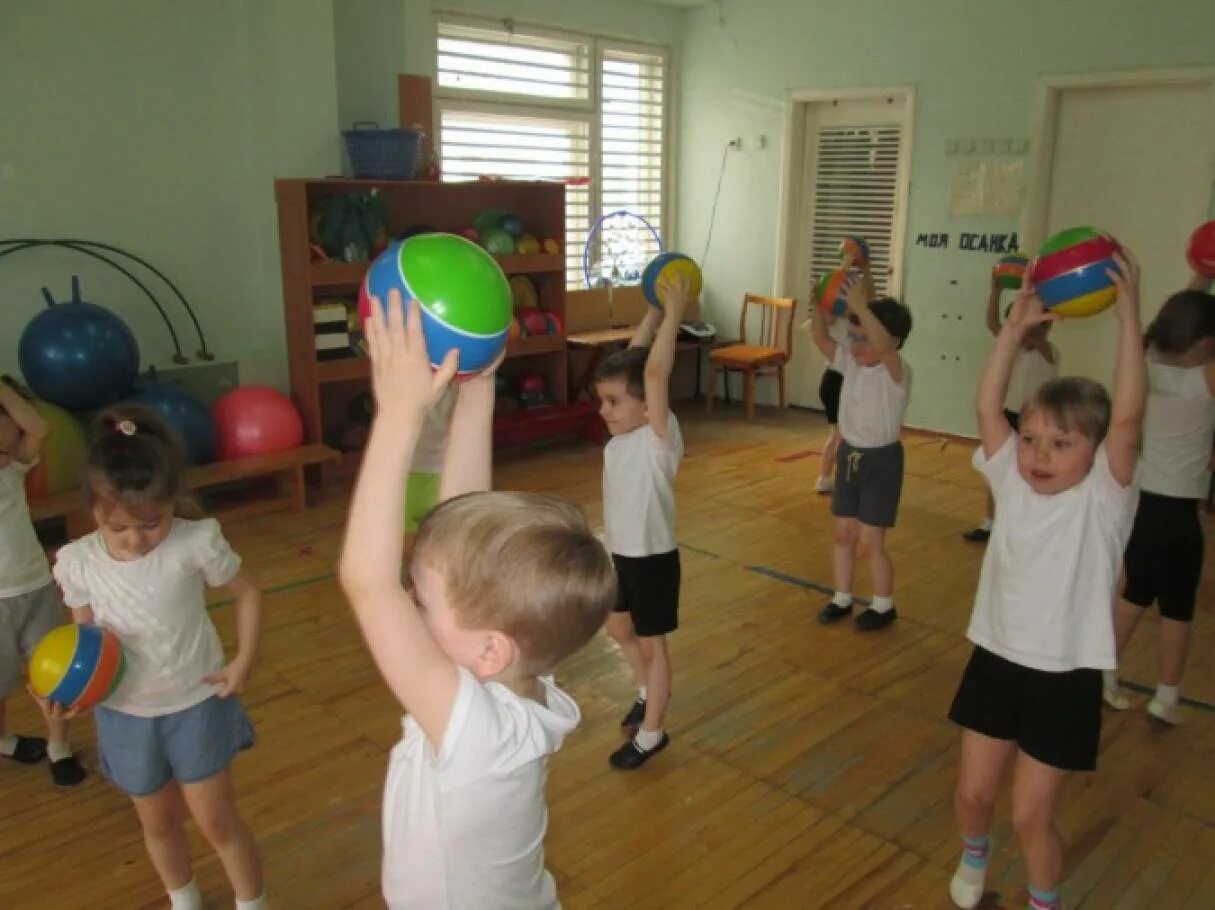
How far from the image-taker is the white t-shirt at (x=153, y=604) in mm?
2041

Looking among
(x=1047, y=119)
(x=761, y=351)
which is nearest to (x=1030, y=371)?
(x=1047, y=119)

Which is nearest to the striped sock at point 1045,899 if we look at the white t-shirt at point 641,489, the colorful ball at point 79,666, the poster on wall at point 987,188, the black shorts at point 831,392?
the white t-shirt at point 641,489

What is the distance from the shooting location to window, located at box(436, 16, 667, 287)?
7.01 m

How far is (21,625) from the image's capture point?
2.81 m

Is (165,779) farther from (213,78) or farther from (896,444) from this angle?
(213,78)

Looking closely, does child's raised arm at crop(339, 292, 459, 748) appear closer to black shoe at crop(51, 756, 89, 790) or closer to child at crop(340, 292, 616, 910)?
child at crop(340, 292, 616, 910)

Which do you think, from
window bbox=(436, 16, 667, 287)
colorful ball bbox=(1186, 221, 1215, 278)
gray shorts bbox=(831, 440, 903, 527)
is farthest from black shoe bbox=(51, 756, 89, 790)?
window bbox=(436, 16, 667, 287)

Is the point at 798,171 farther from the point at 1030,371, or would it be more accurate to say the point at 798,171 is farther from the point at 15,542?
the point at 15,542

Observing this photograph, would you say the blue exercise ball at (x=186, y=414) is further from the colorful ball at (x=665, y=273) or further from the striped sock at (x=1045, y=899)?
the striped sock at (x=1045, y=899)

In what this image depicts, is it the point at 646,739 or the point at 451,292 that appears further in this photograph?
the point at 646,739

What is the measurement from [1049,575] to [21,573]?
8.63 feet

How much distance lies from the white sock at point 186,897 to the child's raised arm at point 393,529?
1483 millimetres

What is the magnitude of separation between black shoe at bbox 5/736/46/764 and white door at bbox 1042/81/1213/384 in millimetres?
5666

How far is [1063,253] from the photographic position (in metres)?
2.46
